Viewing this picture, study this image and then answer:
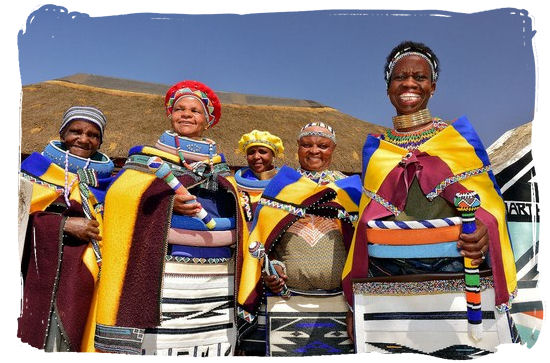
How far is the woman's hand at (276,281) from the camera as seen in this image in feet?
8.71

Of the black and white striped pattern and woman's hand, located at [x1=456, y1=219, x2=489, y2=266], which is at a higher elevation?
woman's hand, located at [x1=456, y1=219, x2=489, y2=266]

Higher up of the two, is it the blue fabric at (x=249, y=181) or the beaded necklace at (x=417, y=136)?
the blue fabric at (x=249, y=181)

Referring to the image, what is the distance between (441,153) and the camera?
2.38 m

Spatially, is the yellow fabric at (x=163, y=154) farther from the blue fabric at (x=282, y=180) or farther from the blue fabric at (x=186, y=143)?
the blue fabric at (x=282, y=180)

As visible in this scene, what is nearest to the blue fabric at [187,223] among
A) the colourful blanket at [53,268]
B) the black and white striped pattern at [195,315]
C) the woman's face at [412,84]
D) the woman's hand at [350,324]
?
the black and white striped pattern at [195,315]

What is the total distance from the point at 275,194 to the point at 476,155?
115 cm

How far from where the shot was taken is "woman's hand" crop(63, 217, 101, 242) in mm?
2772

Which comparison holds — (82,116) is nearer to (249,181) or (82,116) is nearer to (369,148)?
(249,181)

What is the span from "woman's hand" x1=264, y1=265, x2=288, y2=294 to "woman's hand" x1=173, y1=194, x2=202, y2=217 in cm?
55

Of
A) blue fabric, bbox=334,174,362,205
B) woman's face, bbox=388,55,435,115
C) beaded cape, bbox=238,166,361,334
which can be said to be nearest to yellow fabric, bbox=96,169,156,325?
beaded cape, bbox=238,166,361,334

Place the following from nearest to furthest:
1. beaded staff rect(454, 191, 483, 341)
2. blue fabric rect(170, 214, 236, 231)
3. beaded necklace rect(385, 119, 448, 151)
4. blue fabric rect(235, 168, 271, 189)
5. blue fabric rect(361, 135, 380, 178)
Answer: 1. beaded staff rect(454, 191, 483, 341)
2. beaded necklace rect(385, 119, 448, 151)
3. blue fabric rect(361, 135, 380, 178)
4. blue fabric rect(170, 214, 236, 231)
5. blue fabric rect(235, 168, 271, 189)

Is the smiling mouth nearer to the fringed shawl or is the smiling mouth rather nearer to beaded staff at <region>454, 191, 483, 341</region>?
beaded staff at <region>454, 191, 483, 341</region>

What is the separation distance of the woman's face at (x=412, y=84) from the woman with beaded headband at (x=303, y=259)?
1.82 feet

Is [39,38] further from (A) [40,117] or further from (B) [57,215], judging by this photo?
(A) [40,117]
